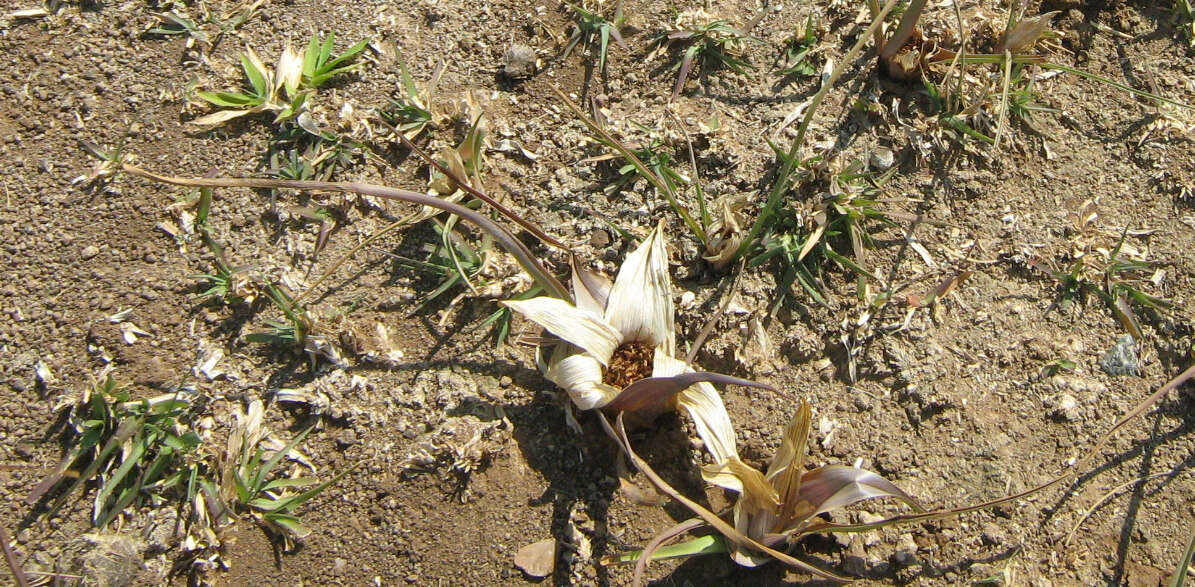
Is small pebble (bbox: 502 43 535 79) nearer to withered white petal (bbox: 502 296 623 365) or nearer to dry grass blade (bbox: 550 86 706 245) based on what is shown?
dry grass blade (bbox: 550 86 706 245)

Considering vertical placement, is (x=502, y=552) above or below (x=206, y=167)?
below

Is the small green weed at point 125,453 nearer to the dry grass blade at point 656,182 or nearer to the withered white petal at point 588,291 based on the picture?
the withered white petal at point 588,291

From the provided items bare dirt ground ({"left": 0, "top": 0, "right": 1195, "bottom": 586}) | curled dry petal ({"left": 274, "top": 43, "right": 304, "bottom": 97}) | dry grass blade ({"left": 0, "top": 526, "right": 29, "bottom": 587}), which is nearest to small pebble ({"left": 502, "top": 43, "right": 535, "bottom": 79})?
bare dirt ground ({"left": 0, "top": 0, "right": 1195, "bottom": 586})

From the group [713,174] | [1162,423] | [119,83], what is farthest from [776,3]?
[119,83]

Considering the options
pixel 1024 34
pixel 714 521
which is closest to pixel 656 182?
pixel 714 521

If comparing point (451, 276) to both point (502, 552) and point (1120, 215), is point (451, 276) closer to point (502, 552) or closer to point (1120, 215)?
point (502, 552)

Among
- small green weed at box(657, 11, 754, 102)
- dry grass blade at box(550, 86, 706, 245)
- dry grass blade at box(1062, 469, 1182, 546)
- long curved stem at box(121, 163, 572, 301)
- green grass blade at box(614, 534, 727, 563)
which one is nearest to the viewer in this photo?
long curved stem at box(121, 163, 572, 301)
